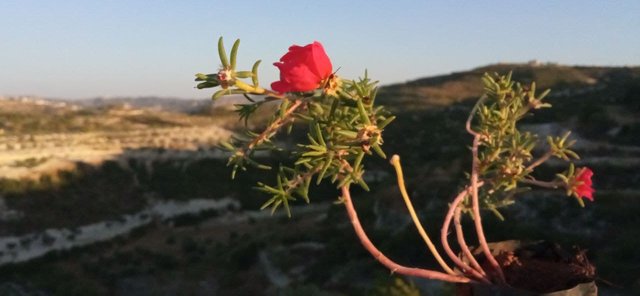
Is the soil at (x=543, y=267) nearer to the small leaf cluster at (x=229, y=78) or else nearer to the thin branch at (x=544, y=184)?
the thin branch at (x=544, y=184)

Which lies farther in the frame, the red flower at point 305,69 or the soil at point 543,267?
the soil at point 543,267

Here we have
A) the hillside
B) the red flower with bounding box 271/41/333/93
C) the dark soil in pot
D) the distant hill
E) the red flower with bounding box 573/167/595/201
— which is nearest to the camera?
the red flower with bounding box 271/41/333/93

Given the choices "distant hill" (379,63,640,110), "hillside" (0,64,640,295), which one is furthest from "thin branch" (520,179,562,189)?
"distant hill" (379,63,640,110)

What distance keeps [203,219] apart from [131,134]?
17407mm

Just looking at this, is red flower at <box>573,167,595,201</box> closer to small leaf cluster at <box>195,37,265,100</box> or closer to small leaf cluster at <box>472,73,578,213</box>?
small leaf cluster at <box>472,73,578,213</box>

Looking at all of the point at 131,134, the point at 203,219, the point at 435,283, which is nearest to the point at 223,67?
the point at 435,283

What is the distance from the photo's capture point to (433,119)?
2361 inches

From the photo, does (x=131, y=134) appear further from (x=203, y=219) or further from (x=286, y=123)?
(x=286, y=123)

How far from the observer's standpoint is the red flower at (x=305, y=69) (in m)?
2.05

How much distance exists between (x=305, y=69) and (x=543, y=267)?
1364 mm

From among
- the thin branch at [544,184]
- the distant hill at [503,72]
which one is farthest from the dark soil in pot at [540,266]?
the distant hill at [503,72]

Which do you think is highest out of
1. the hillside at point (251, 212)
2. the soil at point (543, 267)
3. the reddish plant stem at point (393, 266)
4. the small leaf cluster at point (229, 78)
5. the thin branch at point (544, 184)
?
the small leaf cluster at point (229, 78)

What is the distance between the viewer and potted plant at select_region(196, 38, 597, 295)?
2.10 m

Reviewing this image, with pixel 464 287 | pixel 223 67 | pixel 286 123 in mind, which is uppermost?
pixel 223 67
